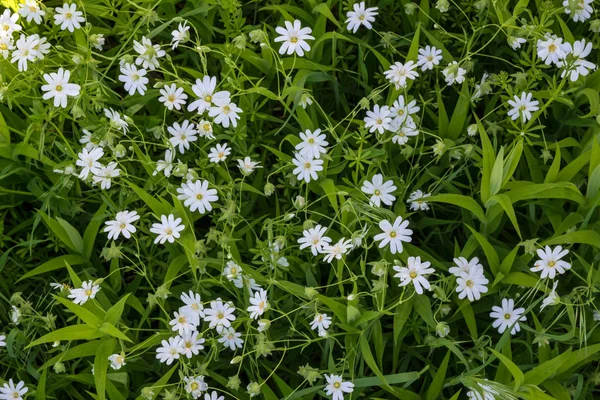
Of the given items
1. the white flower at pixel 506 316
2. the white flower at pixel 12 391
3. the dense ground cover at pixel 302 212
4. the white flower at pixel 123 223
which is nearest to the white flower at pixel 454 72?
the dense ground cover at pixel 302 212

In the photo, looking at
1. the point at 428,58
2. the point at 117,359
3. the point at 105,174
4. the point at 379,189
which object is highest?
the point at 428,58

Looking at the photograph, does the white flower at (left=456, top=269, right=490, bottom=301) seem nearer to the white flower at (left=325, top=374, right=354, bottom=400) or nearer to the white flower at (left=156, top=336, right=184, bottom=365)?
the white flower at (left=325, top=374, right=354, bottom=400)

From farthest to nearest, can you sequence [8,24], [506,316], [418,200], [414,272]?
1. [8,24]
2. [418,200]
3. [506,316]
4. [414,272]

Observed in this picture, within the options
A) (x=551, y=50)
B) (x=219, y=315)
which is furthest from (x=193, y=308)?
(x=551, y=50)

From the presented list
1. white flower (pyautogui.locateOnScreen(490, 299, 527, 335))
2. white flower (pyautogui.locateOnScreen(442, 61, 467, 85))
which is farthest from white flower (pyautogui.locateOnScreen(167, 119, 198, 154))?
white flower (pyautogui.locateOnScreen(490, 299, 527, 335))

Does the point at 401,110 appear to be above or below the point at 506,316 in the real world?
above

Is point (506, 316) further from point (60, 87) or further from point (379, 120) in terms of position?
point (60, 87)
